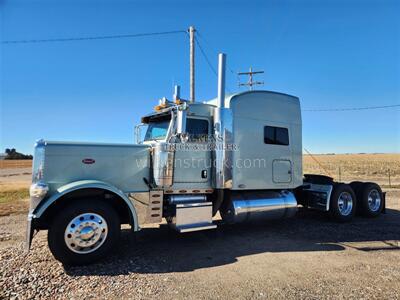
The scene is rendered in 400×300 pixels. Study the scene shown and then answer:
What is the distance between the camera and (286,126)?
22.5 ft

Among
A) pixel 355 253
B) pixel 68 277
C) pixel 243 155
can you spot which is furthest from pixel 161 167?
pixel 355 253

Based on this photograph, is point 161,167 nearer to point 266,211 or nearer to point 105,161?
point 105,161

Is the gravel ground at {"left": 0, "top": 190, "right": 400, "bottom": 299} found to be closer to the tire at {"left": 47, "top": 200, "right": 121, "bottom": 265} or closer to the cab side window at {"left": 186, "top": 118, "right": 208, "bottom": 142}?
the tire at {"left": 47, "top": 200, "right": 121, "bottom": 265}

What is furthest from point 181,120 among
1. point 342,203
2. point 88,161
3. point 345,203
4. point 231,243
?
point 345,203

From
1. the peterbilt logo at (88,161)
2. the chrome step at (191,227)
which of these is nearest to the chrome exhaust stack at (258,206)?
the chrome step at (191,227)

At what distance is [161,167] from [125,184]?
0.77m

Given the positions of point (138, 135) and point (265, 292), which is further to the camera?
point (138, 135)

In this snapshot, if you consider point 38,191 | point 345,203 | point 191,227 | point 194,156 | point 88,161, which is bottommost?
point 191,227

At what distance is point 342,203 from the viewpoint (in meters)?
7.75

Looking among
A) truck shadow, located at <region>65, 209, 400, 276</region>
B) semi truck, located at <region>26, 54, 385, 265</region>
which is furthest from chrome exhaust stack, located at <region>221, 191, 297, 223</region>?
truck shadow, located at <region>65, 209, 400, 276</region>

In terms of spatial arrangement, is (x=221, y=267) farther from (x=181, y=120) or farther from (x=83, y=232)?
(x=181, y=120)

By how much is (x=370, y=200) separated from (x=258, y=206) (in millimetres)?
4547

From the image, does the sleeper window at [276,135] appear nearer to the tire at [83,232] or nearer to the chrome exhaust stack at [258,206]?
the chrome exhaust stack at [258,206]

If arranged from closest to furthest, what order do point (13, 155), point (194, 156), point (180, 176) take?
point (180, 176) < point (194, 156) < point (13, 155)
